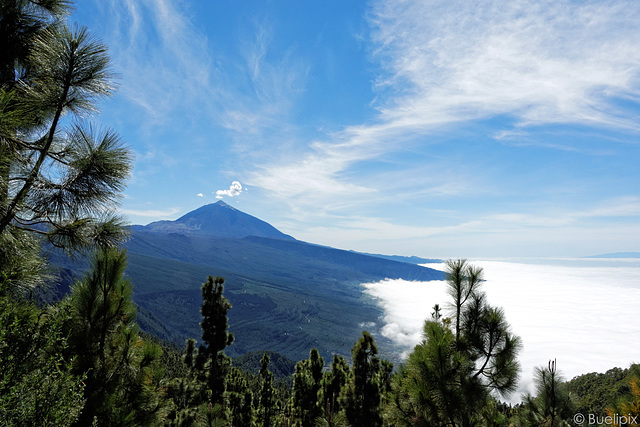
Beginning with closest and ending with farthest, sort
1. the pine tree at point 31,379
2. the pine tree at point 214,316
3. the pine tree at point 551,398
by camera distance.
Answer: the pine tree at point 31,379
the pine tree at point 551,398
the pine tree at point 214,316

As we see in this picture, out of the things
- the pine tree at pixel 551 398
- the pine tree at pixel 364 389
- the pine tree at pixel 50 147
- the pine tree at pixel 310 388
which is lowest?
the pine tree at pixel 310 388

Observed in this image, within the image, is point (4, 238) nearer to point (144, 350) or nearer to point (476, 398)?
point (144, 350)

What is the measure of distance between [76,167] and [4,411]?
3026 millimetres

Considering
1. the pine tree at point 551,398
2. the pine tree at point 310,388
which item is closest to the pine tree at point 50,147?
the pine tree at point 551,398

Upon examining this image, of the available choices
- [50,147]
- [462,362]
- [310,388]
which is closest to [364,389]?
[310,388]

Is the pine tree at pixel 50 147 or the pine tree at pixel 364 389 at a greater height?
the pine tree at pixel 50 147

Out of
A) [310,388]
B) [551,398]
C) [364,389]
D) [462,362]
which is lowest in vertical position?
[310,388]

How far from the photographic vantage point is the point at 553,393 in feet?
18.9

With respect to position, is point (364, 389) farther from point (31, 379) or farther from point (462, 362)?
point (31, 379)

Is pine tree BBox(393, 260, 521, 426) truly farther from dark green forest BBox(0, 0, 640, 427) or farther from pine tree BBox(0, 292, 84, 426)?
pine tree BBox(0, 292, 84, 426)

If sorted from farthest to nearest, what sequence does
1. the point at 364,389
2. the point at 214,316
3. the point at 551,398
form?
the point at 214,316
the point at 364,389
the point at 551,398

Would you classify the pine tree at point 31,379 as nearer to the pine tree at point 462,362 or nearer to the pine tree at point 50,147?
the pine tree at point 50,147

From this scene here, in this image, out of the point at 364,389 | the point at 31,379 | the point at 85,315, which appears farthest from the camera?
the point at 364,389

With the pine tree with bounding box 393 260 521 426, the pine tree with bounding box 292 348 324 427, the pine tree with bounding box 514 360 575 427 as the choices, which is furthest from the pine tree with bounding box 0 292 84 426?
the pine tree with bounding box 292 348 324 427
